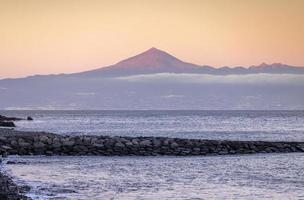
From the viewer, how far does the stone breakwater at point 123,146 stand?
4300cm

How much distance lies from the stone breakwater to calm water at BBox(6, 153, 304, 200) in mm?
3093

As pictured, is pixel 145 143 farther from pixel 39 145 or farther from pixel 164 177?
pixel 164 177

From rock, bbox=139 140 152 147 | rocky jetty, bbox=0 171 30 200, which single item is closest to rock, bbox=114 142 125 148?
rock, bbox=139 140 152 147

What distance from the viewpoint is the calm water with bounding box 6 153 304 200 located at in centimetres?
2330

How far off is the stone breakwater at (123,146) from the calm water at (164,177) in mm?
3093

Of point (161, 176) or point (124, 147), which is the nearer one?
point (161, 176)

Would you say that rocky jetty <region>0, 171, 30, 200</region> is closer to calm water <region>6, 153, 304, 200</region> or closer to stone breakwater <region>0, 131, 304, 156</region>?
calm water <region>6, 153, 304, 200</region>

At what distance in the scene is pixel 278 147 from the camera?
154 ft

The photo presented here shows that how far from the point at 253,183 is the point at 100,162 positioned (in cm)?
1253

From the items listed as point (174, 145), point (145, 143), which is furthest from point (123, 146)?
point (174, 145)

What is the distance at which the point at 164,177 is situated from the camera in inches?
1146

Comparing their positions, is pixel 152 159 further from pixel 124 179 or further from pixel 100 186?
pixel 100 186

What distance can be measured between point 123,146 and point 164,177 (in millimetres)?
15682

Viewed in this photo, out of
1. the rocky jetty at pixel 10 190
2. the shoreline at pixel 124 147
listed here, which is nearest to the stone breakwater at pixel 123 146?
the shoreline at pixel 124 147
